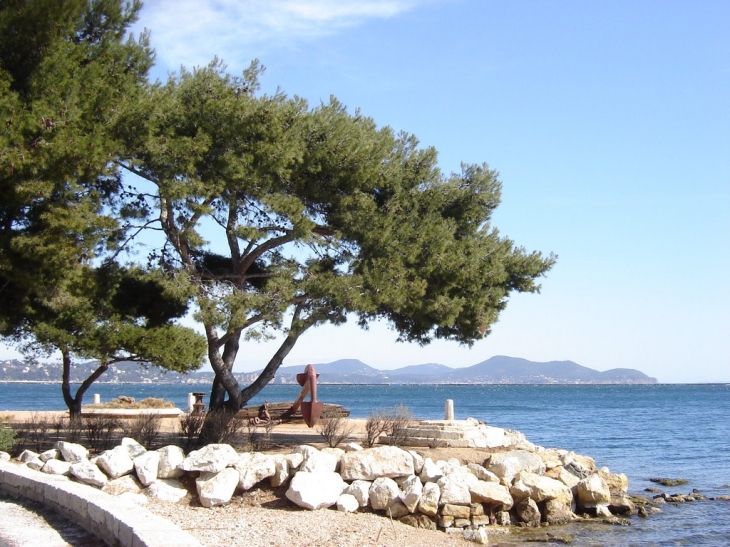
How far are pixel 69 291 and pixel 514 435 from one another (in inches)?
390

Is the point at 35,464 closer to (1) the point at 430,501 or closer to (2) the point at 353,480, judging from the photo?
(2) the point at 353,480

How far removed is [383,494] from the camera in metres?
11.6

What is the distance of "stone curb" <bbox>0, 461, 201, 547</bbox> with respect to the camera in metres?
6.54

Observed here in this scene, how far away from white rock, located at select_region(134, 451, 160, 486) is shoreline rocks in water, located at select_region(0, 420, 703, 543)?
1 cm

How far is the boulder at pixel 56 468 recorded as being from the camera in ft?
37.3

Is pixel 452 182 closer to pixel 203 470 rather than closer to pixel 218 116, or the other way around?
pixel 218 116

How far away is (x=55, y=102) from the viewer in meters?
11.5

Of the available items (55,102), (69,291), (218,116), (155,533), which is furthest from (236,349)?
(155,533)

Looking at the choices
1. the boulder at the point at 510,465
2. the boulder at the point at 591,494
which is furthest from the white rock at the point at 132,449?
the boulder at the point at 591,494

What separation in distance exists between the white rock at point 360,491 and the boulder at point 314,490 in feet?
0.52

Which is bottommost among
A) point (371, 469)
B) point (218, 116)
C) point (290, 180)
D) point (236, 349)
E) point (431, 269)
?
point (371, 469)

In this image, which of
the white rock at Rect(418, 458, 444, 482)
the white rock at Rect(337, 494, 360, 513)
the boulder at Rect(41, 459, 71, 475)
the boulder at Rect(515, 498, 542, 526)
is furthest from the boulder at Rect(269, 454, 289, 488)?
the boulder at Rect(515, 498, 542, 526)

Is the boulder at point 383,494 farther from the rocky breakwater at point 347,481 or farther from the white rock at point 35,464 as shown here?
the white rock at point 35,464

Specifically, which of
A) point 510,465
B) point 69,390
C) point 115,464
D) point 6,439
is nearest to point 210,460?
point 115,464
